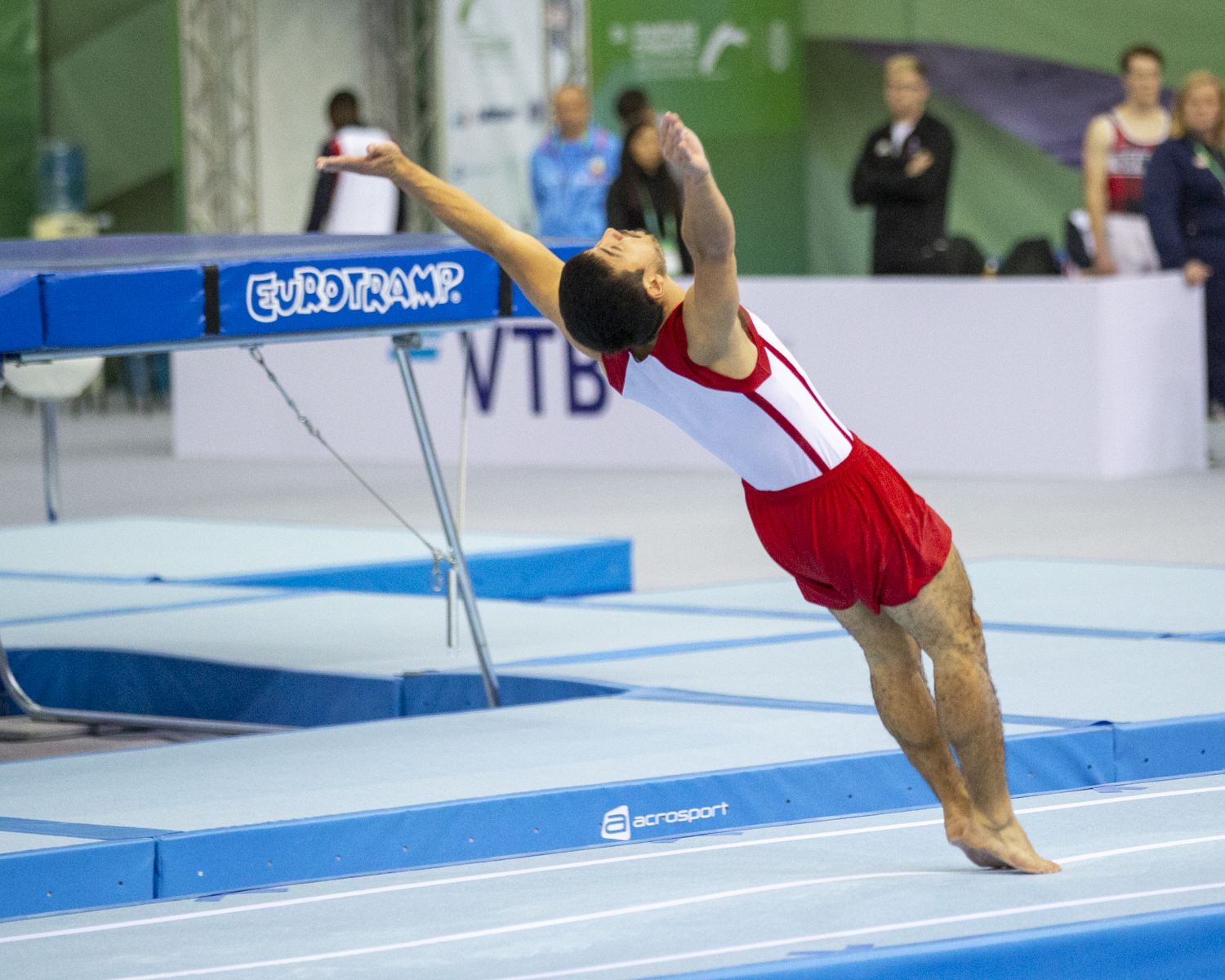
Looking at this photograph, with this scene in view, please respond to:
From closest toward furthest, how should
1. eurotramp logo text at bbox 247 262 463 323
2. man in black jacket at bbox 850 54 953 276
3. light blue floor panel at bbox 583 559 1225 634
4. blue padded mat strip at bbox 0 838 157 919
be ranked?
blue padded mat strip at bbox 0 838 157 919 < eurotramp logo text at bbox 247 262 463 323 < light blue floor panel at bbox 583 559 1225 634 < man in black jacket at bbox 850 54 953 276

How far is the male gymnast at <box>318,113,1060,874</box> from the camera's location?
3.23m

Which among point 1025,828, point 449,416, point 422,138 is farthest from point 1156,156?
point 422,138

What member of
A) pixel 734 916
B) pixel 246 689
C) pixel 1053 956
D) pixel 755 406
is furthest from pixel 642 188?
pixel 1053 956

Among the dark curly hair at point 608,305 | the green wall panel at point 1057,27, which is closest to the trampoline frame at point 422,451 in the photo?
the dark curly hair at point 608,305

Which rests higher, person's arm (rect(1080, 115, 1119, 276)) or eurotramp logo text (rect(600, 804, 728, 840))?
person's arm (rect(1080, 115, 1119, 276))

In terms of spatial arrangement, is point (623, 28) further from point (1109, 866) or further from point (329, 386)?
point (1109, 866)

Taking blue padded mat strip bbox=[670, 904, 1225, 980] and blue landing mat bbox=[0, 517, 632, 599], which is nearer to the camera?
blue padded mat strip bbox=[670, 904, 1225, 980]

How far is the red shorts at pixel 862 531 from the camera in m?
3.29

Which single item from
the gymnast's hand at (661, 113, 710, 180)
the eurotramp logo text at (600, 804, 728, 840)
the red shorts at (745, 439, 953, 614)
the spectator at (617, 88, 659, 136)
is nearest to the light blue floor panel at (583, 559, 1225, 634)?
the eurotramp logo text at (600, 804, 728, 840)

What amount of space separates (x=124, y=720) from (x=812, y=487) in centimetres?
279

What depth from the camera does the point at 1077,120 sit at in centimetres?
1456

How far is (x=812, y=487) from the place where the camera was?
3.33m

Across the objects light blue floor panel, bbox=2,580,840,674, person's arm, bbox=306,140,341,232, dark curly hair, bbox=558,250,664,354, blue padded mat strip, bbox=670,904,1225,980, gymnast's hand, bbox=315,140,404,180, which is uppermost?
gymnast's hand, bbox=315,140,404,180

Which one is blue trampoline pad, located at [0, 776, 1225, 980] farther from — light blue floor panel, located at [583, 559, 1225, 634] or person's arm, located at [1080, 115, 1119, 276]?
person's arm, located at [1080, 115, 1119, 276]
